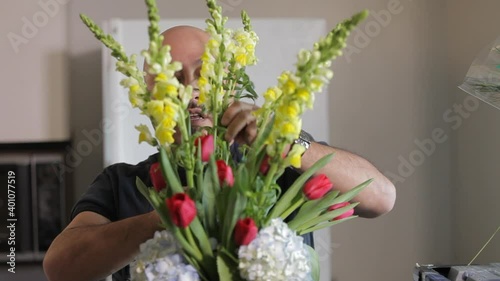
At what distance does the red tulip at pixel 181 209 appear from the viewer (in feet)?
1.76

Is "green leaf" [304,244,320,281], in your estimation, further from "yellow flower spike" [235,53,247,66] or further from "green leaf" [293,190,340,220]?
"yellow flower spike" [235,53,247,66]

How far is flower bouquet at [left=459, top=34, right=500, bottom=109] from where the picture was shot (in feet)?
3.50

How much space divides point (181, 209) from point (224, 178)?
7 centimetres

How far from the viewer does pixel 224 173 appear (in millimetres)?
591

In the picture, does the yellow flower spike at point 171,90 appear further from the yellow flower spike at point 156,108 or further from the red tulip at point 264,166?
the red tulip at point 264,166

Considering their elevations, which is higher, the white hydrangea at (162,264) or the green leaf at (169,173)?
the green leaf at (169,173)

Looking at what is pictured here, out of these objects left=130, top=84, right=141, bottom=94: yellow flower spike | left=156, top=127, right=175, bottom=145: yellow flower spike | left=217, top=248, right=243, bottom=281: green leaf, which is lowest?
left=217, top=248, right=243, bottom=281: green leaf

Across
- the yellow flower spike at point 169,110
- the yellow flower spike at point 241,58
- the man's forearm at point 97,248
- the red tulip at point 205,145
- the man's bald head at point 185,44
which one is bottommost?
the man's forearm at point 97,248

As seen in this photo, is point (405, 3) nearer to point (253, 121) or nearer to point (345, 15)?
point (345, 15)

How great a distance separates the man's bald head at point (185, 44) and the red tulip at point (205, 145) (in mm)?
335

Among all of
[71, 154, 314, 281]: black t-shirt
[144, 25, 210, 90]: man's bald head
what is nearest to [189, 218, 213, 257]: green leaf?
[144, 25, 210, 90]: man's bald head

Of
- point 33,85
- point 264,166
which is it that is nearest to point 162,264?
point 264,166

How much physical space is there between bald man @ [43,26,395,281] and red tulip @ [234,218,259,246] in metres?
0.12

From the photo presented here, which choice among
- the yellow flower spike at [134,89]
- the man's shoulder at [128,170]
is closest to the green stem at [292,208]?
the yellow flower spike at [134,89]
